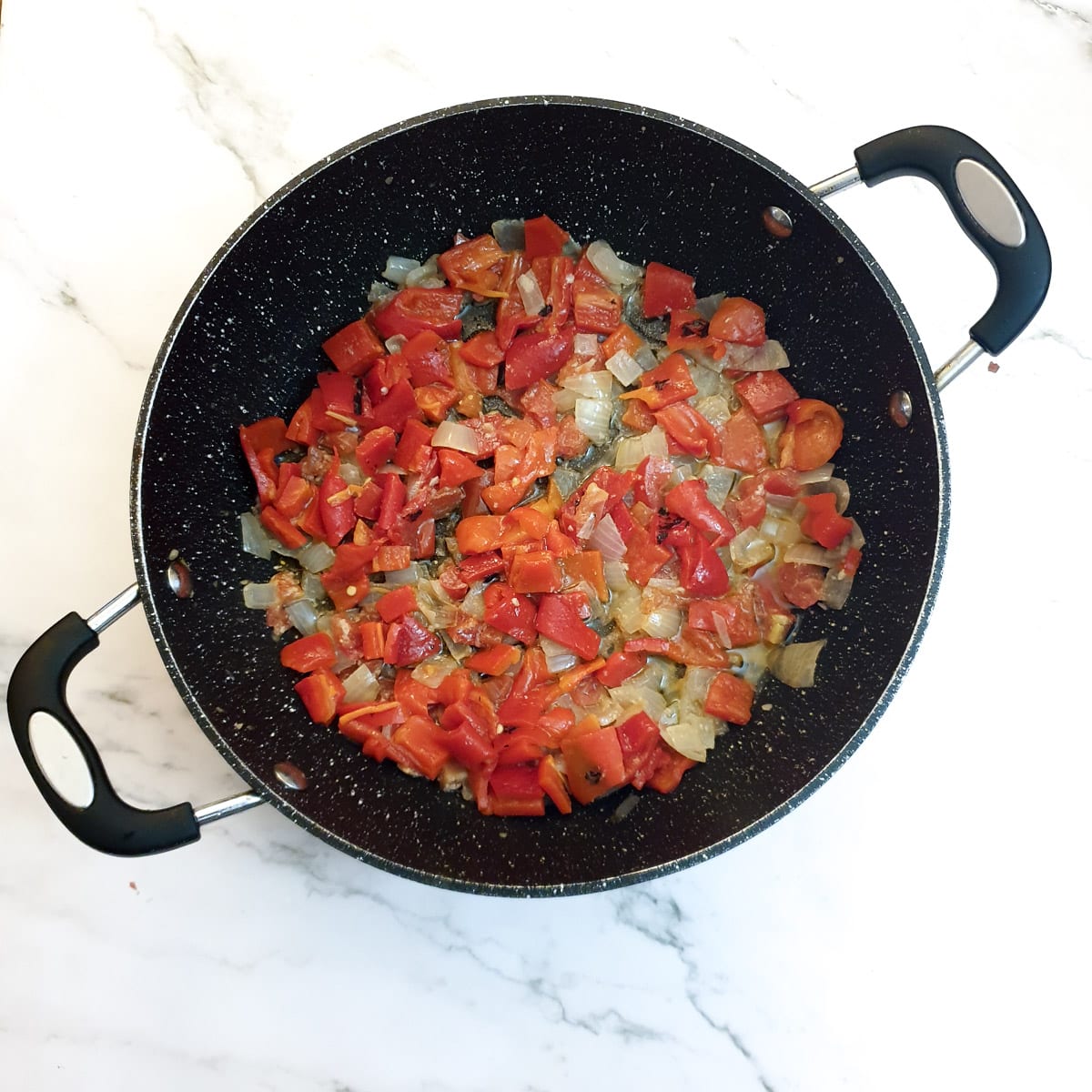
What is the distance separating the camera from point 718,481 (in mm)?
1674

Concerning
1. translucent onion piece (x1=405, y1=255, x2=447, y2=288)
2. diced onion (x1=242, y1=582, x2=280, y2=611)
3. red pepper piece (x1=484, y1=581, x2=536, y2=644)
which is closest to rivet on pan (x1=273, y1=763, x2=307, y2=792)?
diced onion (x1=242, y1=582, x2=280, y2=611)

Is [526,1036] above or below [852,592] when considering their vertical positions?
below

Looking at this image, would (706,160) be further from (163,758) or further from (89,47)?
(163,758)

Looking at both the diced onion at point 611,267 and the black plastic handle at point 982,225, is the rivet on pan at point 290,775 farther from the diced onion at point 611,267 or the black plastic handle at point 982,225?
the black plastic handle at point 982,225

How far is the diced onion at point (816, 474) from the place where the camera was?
1.64 m

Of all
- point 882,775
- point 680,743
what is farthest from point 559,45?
point 882,775

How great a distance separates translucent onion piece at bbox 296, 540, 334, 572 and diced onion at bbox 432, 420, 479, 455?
0.86ft

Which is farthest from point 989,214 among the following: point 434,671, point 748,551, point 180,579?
point 180,579

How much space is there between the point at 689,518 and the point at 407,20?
1.09m

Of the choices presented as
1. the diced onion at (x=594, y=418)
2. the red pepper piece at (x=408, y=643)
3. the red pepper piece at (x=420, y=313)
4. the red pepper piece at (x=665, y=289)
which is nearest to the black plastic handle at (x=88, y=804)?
the red pepper piece at (x=408, y=643)

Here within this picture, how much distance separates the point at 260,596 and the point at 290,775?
0.32 metres

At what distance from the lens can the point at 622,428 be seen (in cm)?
171

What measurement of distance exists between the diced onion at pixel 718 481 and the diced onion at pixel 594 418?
0.64 feet

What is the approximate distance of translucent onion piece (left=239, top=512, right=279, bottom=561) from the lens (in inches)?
63.6
